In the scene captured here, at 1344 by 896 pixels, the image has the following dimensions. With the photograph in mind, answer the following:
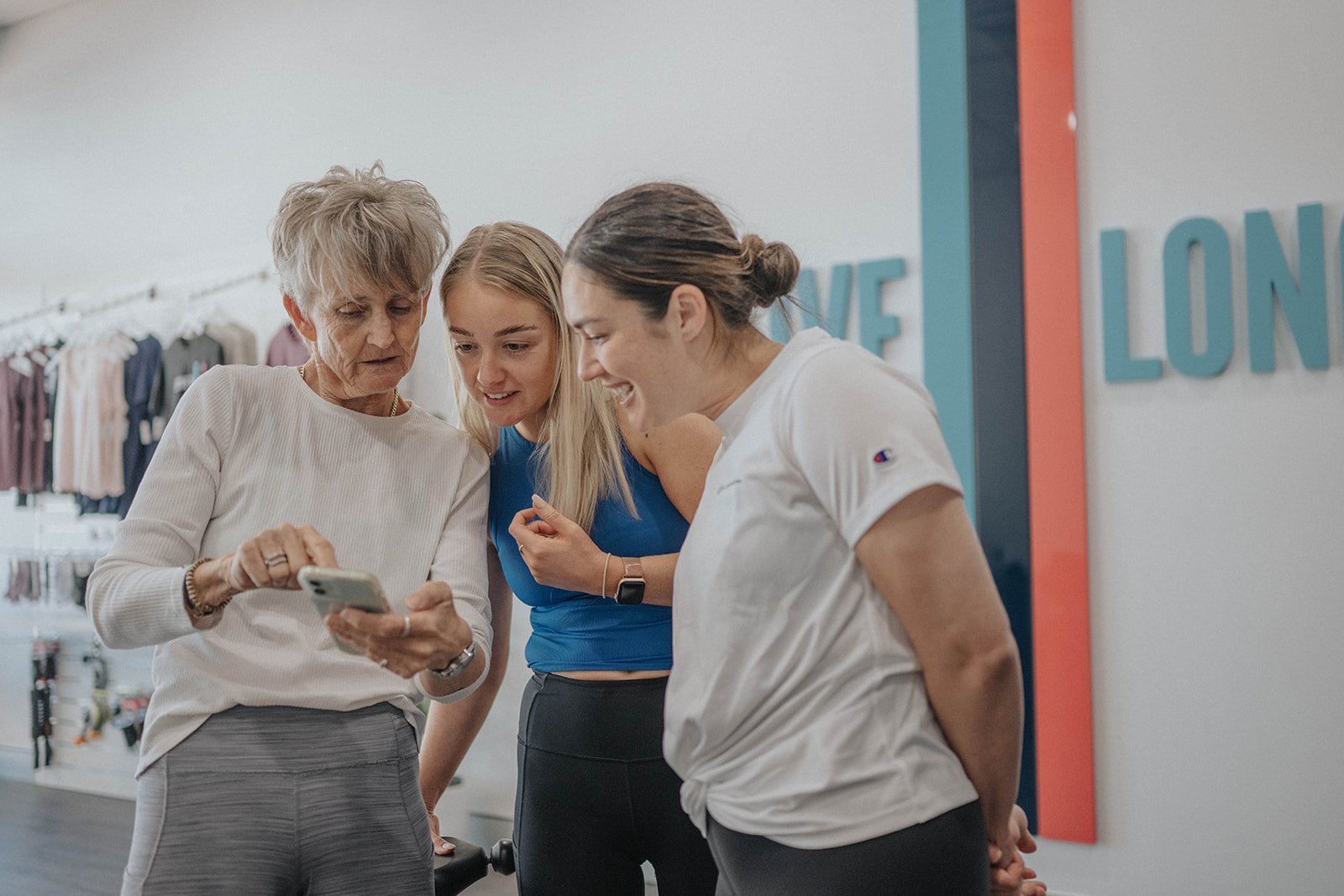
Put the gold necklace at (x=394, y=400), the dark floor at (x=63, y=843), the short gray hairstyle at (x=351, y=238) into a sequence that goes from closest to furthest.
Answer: the short gray hairstyle at (x=351, y=238) < the gold necklace at (x=394, y=400) < the dark floor at (x=63, y=843)

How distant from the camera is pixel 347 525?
1.38m

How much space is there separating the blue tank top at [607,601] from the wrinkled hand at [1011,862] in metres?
0.55

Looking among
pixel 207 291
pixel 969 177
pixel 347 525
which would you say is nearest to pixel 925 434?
pixel 347 525

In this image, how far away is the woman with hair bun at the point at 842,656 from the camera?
37.9 inches

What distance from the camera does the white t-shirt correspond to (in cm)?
97

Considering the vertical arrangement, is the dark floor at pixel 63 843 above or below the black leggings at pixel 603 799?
below

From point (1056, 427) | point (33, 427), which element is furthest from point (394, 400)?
point (33, 427)

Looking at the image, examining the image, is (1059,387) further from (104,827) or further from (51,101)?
(51,101)

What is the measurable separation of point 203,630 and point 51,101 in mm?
5836

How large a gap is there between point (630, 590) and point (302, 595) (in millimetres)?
454

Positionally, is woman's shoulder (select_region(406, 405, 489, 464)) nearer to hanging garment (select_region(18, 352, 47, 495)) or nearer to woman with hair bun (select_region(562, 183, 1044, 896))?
woman with hair bun (select_region(562, 183, 1044, 896))

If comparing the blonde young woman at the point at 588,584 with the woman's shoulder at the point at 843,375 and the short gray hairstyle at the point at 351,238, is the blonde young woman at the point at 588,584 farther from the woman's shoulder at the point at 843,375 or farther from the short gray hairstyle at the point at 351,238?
the woman's shoulder at the point at 843,375

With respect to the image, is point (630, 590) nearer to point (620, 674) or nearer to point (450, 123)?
point (620, 674)

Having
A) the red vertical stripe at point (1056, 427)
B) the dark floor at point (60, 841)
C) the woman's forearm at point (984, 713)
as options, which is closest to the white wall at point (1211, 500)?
the red vertical stripe at point (1056, 427)
